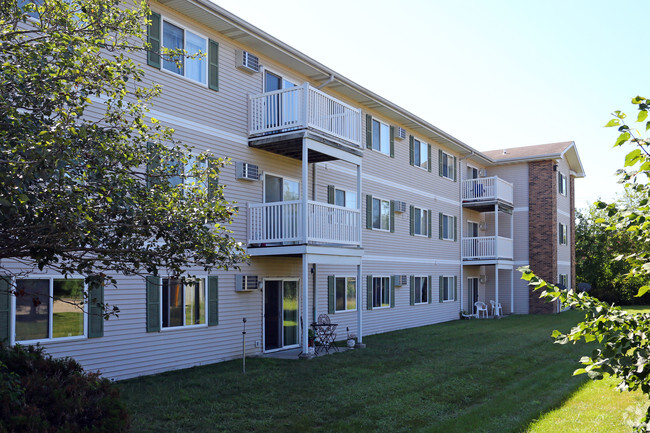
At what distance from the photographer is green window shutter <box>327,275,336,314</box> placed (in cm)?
1798

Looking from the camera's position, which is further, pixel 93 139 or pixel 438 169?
pixel 438 169

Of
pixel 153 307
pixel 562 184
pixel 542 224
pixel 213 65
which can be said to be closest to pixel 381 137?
pixel 213 65

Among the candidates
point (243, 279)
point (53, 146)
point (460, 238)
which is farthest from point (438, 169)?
point (53, 146)

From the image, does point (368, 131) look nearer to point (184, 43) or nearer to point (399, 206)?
point (399, 206)

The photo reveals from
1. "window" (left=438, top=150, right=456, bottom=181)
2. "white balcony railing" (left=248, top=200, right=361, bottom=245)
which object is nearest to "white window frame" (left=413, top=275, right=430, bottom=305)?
"window" (left=438, top=150, right=456, bottom=181)

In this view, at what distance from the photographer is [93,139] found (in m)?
5.55

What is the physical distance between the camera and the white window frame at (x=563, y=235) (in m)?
33.5

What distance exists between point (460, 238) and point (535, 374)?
15.8 metres

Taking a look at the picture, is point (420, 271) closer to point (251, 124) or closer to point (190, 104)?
point (251, 124)

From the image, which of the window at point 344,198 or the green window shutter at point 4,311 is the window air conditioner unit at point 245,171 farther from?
the green window shutter at point 4,311

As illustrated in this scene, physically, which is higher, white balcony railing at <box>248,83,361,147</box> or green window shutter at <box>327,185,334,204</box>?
white balcony railing at <box>248,83,361,147</box>

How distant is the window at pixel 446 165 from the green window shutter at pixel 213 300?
15035mm

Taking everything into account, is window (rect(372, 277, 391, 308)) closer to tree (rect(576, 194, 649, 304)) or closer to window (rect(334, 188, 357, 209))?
window (rect(334, 188, 357, 209))

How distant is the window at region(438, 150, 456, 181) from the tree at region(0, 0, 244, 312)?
67.7 feet
